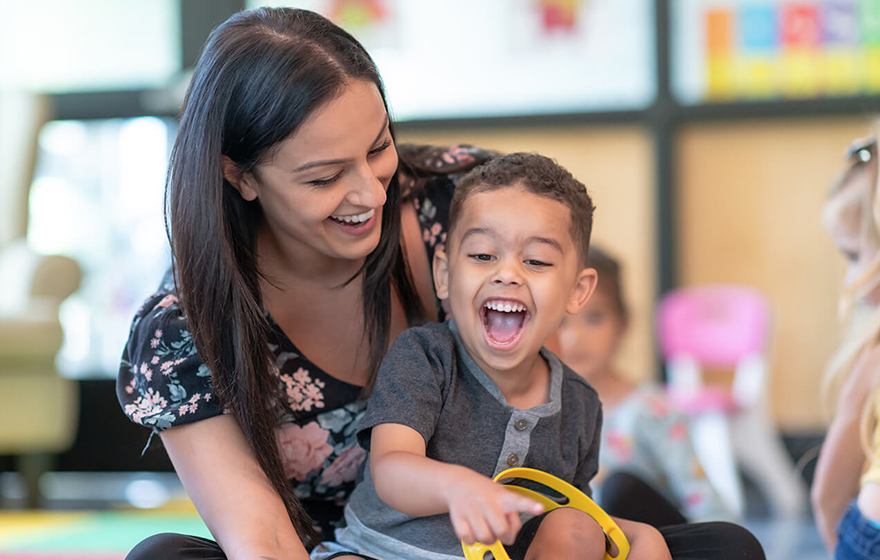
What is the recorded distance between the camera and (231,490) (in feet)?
3.75

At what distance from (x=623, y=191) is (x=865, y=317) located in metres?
1.91

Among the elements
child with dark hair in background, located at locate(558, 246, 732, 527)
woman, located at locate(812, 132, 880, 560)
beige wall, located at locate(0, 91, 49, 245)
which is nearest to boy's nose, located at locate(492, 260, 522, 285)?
woman, located at locate(812, 132, 880, 560)

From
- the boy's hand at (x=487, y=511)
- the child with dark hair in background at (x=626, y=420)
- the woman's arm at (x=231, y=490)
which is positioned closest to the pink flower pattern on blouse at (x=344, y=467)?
the woman's arm at (x=231, y=490)

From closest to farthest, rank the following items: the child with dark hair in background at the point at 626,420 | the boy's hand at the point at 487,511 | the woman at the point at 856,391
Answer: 1. the boy's hand at the point at 487,511
2. the woman at the point at 856,391
3. the child with dark hair in background at the point at 626,420

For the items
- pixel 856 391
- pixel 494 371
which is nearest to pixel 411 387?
pixel 494 371

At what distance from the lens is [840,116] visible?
3.26 m

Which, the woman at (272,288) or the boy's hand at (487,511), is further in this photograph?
the woman at (272,288)

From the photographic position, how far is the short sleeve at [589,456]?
1155 millimetres

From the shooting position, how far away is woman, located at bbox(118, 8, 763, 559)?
3.63ft

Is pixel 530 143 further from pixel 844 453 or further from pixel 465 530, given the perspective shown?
pixel 465 530

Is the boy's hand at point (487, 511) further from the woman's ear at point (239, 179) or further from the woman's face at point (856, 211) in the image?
the woman's face at point (856, 211)

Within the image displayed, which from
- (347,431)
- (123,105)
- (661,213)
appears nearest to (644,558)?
(347,431)

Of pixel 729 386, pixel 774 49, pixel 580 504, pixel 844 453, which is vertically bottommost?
pixel 729 386

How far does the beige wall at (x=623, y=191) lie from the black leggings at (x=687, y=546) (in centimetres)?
233
